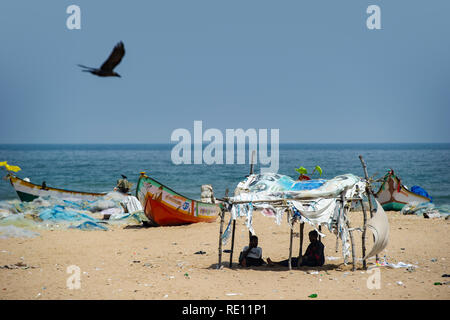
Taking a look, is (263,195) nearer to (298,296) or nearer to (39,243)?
(298,296)

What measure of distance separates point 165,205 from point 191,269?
5.88 m

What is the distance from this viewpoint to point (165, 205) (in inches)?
602

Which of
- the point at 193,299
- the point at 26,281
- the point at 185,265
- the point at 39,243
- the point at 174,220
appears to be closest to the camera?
the point at 193,299

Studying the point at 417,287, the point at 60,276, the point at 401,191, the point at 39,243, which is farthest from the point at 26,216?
the point at 401,191

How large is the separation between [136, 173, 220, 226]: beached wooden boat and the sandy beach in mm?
846

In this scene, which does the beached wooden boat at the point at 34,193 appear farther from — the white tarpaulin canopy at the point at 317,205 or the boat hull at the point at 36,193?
the white tarpaulin canopy at the point at 317,205

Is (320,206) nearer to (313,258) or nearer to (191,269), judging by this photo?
(313,258)

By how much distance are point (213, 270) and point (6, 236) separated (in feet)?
24.6

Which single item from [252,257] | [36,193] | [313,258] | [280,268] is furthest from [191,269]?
[36,193]

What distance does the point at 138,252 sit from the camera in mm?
11727

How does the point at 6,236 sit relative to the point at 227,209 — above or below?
below

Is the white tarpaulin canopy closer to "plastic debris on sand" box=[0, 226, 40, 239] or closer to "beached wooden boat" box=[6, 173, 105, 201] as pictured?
"plastic debris on sand" box=[0, 226, 40, 239]

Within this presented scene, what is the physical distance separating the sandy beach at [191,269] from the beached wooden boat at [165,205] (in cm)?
85

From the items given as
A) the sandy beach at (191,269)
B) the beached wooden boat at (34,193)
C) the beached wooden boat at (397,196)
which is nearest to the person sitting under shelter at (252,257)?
the sandy beach at (191,269)
